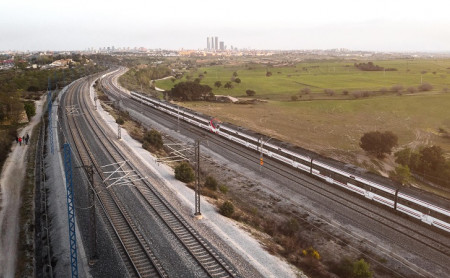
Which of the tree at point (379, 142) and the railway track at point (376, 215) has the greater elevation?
the tree at point (379, 142)

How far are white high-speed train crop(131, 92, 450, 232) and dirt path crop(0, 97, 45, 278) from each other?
980 inches

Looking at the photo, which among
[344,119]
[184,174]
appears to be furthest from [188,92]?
[184,174]

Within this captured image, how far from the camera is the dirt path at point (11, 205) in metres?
19.1

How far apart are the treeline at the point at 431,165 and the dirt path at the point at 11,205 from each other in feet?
120

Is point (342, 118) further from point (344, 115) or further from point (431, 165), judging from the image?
point (431, 165)

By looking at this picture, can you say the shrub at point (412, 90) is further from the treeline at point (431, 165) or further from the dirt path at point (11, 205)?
the dirt path at point (11, 205)

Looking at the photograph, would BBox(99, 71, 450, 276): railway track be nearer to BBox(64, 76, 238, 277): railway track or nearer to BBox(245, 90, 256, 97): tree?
BBox(64, 76, 238, 277): railway track

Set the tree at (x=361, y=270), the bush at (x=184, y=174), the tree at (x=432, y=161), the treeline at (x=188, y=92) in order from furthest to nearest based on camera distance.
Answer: the treeline at (x=188, y=92), the tree at (x=432, y=161), the bush at (x=184, y=174), the tree at (x=361, y=270)

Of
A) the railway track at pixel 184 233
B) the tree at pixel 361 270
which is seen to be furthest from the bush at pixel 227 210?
the tree at pixel 361 270

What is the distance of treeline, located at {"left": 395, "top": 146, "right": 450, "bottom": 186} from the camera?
35.8 m

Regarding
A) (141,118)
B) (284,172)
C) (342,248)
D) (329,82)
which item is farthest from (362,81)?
(342,248)

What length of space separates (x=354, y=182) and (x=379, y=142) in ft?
59.8

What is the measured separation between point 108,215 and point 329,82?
109999 millimetres

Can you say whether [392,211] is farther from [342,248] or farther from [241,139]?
[241,139]
